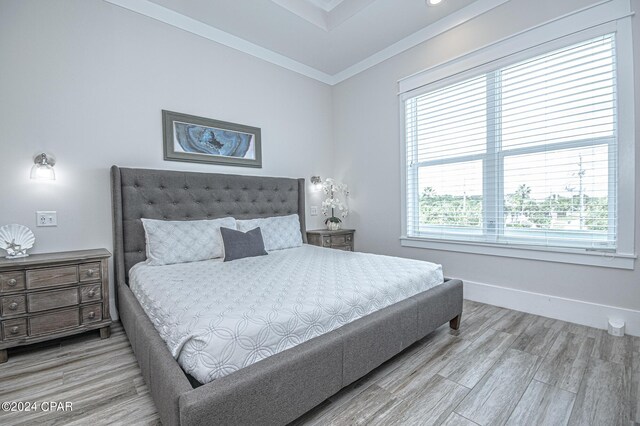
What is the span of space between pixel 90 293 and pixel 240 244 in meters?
1.15

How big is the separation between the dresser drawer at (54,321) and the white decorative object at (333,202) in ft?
9.13

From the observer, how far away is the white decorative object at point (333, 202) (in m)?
3.96

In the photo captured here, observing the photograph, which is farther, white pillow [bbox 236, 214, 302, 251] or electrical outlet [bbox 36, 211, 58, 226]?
white pillow [bbox 236, 214, 302, 251]

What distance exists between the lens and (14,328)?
1.88 meters

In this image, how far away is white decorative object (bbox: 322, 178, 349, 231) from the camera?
3961mm

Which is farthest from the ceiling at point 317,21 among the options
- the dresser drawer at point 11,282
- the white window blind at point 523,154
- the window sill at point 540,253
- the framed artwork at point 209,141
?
the dresser drawer at point 11,282

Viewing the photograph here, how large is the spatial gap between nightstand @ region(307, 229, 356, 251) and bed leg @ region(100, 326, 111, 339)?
2.26 m

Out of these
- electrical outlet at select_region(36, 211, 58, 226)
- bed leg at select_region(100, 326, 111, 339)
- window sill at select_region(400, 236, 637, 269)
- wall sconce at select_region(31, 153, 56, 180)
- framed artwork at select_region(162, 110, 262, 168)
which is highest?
framed artwork at select_region(162, 110, 262, 168)

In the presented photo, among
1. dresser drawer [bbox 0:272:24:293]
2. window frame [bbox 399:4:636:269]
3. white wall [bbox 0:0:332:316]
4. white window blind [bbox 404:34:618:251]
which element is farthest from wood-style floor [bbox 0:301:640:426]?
white wall [bbox 0:0:332:316]

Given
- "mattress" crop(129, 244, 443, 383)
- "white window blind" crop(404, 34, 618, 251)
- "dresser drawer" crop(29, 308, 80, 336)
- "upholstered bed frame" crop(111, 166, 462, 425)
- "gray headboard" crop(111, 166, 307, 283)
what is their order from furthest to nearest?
"gray headboard" crop(111, 166, 307, 283), "white window blind" crop(404, 34, 618, 251), "dresser drawer" crop(29, 308, 80, 336), "mattress" crop(129, 244, 443, 383), "upholstered bed frame" crop(111, 166, 462, 425)

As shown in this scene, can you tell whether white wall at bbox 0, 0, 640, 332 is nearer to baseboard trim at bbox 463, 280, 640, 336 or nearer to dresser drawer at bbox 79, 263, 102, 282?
baseboard trim at bbox 463, 280, 640, 336

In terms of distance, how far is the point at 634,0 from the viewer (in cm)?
202

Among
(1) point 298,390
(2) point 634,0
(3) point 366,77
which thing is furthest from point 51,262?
(2) point 634,0

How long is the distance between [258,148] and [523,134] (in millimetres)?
2763
